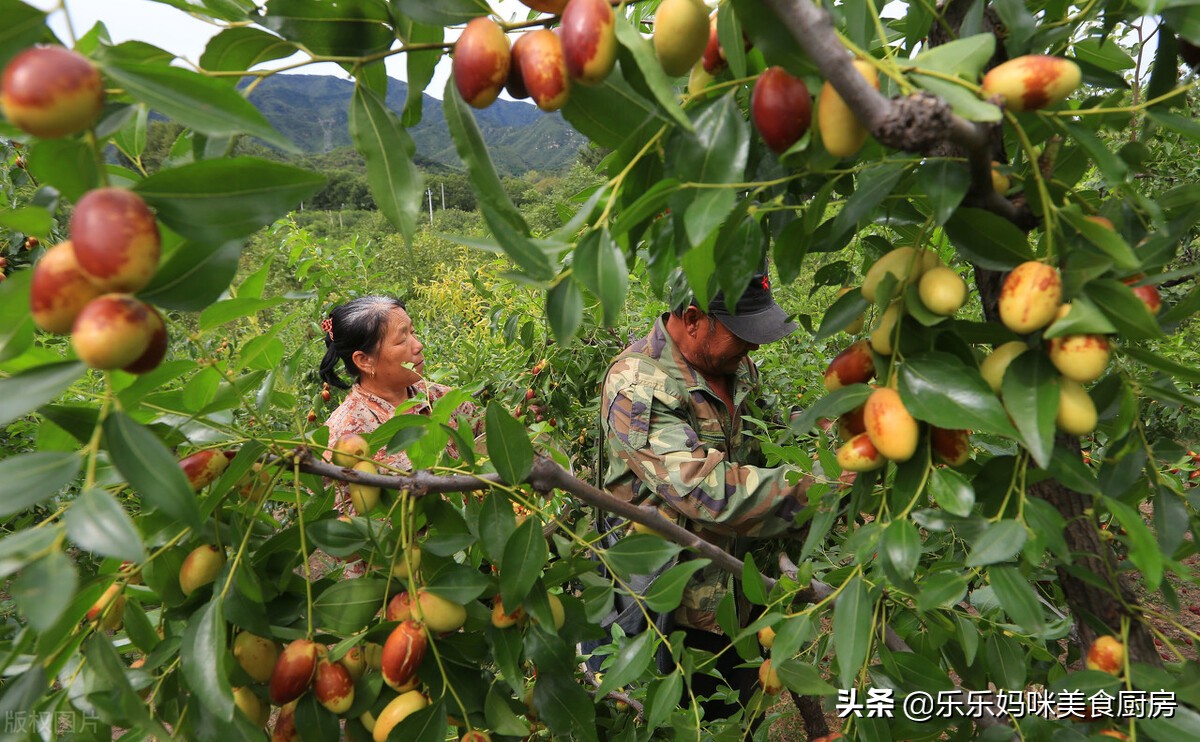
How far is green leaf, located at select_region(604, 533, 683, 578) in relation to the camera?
980 millimetres

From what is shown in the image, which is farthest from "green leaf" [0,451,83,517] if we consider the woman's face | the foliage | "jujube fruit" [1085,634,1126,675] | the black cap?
the woman's face

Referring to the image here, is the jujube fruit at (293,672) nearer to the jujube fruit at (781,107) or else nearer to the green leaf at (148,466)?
the green leaf at (148,466)

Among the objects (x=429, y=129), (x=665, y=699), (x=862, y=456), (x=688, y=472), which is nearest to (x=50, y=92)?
(x=862, y=456)

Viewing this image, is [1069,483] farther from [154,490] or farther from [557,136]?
[557,136]

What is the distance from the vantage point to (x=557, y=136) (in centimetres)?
7775

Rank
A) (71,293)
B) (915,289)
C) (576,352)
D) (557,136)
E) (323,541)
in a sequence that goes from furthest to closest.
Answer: (557,136) < (576,352) < (323,541) < (915,289) < (71,293)

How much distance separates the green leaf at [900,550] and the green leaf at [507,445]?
42 centimetres

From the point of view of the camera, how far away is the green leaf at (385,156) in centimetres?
67

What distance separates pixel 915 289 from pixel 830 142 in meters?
0.21

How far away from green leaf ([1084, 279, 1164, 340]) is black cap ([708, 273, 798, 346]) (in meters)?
1.75

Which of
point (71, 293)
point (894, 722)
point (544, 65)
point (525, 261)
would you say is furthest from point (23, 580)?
point (894, 722)

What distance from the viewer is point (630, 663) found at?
41.7 inches

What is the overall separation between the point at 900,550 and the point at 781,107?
0.45 metres

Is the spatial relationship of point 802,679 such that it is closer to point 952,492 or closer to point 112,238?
point 952,492
